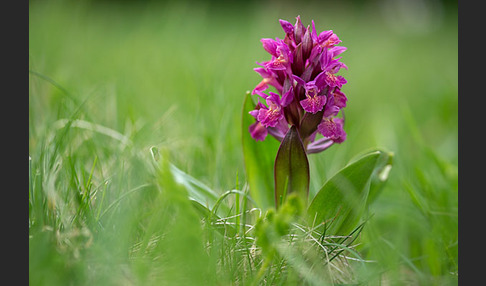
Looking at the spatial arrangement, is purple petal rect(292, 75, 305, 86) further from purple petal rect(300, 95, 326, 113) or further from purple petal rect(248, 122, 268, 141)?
purple petal rect(248, 122, 268, 141)

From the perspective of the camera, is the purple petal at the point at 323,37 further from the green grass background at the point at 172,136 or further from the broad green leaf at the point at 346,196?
the green grass background at the point at 172,136

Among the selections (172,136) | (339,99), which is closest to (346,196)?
(339,99)

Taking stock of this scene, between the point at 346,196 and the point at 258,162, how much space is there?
476 mm

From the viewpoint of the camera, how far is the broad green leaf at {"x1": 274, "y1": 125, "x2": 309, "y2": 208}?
1740 mm

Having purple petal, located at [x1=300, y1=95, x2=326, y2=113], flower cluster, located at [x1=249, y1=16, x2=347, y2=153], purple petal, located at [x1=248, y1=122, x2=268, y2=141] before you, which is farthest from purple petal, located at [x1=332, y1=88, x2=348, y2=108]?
purple petal, located at [x1=248, y1=122, x2=268, y2=141]

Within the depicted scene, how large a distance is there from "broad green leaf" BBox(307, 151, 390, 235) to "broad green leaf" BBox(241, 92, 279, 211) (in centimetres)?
31

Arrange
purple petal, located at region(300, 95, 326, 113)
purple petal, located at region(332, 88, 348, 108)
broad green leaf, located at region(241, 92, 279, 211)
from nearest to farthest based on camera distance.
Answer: purple petal, located at region(300, 95, 326, 113), purple petal, located at region(332, 88, 348, 108), broad green leaf, located at region(241, 92, 279, 211)

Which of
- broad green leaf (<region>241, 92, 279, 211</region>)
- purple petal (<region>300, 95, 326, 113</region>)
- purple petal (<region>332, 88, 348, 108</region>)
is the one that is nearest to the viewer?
purple petal (<region>300, 95, 326, 113</region>)

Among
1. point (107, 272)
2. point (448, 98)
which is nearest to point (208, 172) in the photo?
point (107, 272)

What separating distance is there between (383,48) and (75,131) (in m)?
5.57

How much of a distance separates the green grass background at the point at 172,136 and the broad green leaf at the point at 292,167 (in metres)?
0.21

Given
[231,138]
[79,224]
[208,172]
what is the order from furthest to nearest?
[231,138] → [208,172] → [79,224]

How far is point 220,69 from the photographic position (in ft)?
13.5

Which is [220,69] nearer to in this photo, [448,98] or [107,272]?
[448,98]
